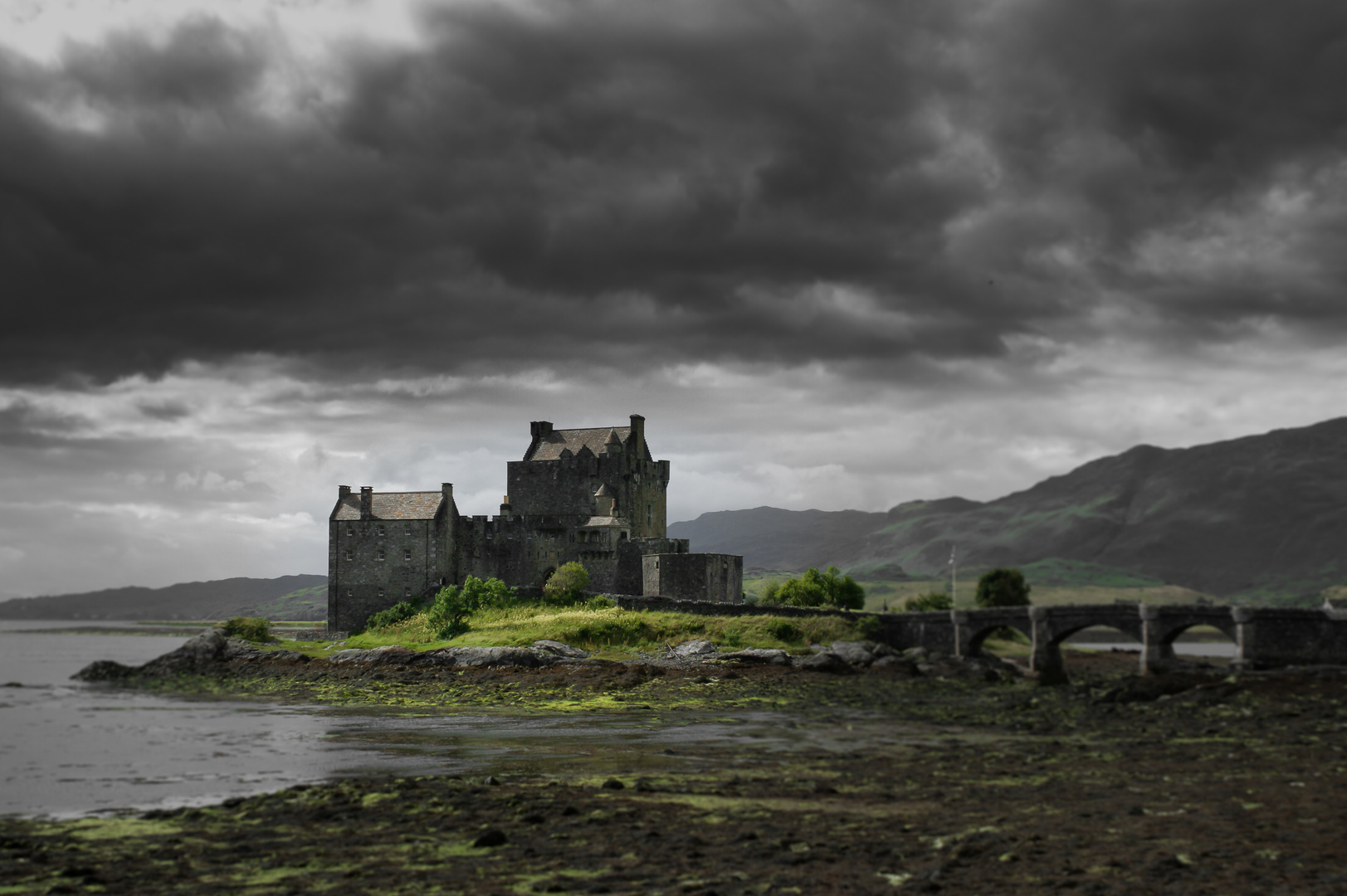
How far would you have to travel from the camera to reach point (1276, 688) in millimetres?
50219

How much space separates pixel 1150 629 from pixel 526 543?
4630 cm

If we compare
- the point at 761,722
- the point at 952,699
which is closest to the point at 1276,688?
the point at 952,699

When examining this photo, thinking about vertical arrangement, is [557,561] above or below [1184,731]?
above

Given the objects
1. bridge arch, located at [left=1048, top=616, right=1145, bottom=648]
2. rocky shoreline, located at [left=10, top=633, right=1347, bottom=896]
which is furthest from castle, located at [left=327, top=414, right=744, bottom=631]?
rocky shoreline, located at [left=10, top=633, right=1347, bottom=896]

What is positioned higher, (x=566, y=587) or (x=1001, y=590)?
Result: (x=566, y=587)

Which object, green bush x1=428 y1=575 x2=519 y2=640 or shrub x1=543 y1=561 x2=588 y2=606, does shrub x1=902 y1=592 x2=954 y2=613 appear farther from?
green bush x1=428 y1=575 x2=519 y2=640

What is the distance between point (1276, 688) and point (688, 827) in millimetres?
42430

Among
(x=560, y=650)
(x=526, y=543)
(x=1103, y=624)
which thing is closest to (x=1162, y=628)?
(x=1103, y=624)

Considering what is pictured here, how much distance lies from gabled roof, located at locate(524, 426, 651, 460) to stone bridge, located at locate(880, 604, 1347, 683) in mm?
28261

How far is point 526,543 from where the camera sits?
84375 mm

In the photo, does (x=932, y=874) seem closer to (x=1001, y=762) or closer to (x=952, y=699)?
(x=1001, y=762)

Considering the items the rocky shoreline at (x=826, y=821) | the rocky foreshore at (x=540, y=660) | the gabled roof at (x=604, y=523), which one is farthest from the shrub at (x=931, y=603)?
the rocky shoreline at (x=826, y=821)

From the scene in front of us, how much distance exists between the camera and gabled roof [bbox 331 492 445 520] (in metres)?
84.1

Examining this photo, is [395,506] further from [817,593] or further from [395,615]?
[817,593]
